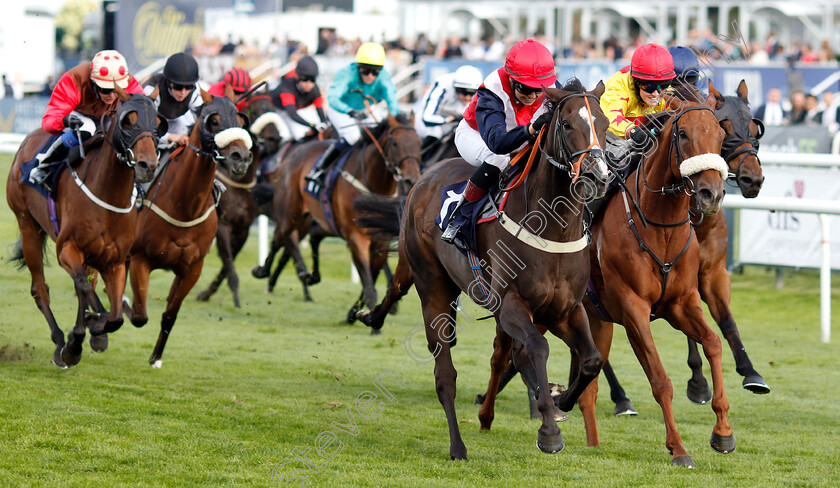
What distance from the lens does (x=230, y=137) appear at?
6.01 metres

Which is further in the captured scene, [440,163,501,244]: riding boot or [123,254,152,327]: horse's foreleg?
[123,254,152,327]: horse's foreleg

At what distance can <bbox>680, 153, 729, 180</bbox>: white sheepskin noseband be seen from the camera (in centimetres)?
414

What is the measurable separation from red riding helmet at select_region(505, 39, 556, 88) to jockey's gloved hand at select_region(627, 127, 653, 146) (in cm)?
60

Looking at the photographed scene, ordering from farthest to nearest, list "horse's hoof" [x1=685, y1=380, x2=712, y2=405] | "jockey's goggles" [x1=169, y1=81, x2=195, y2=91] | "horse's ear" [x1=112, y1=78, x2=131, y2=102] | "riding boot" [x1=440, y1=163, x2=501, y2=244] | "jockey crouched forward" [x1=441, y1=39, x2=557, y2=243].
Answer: "jockey's goggles" [x1=169, y1=81, x2=195, y2=91]
"horse's ear" [x1=112, y1=78, x2=131, y2=102]
"horse's hoof" [x1=685, y1=380, x2=712, y2=405]
"riding boot" [x1=440, y1=163, x2=501, y2=244]
"jockey crouched forward" [x1=441, y1=39, x2=557, y2=243]

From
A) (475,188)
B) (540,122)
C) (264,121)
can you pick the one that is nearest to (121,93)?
(475,188)

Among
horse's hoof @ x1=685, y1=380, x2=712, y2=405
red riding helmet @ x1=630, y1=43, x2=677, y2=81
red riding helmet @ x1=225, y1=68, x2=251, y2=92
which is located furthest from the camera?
red riding helmet @ x1=225, y1=68, x2=251, y2=92

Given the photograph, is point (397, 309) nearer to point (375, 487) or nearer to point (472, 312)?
point (472, 312)

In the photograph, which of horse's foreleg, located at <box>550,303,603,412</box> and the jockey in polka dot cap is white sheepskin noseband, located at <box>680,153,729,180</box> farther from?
the jockey in polka dot cap

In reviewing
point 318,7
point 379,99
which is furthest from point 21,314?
point 318,7

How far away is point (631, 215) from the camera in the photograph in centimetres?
470

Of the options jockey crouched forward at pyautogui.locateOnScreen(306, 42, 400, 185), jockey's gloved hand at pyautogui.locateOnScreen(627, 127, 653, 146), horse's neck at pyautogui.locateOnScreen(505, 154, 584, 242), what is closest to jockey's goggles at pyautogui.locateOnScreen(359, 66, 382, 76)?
jockey crouched forward at pyautogui.locateOnScreen(306, 42, 400, 185)

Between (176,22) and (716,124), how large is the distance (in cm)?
2065

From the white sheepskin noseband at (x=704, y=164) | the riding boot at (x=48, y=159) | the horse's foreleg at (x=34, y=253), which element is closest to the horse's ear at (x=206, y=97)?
the riding boot at (x=48, y=159)

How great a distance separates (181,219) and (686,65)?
10.2 feet
